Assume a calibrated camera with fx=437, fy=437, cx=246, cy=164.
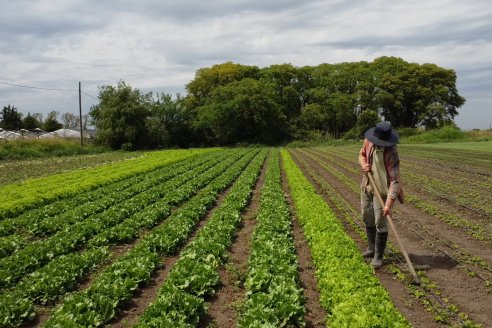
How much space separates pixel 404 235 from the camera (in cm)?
1030

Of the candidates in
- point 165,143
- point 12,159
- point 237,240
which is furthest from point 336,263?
point 165,143

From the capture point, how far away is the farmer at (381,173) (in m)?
7.70

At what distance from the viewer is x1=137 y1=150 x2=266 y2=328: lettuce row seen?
226 inches

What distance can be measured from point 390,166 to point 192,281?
13.0 ft

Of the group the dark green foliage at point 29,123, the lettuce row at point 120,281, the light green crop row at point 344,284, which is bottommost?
the lettuce row at point 120,281

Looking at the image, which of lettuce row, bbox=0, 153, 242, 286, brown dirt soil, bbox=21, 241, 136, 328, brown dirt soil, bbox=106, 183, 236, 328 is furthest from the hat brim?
lettuce row, bbox=0, 153, 242, 286

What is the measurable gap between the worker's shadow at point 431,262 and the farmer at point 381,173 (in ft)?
2.58

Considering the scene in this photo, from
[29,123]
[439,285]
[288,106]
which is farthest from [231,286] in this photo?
[29,123]

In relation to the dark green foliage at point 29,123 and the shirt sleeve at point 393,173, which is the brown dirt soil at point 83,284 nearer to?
the shirt sleeve at point 393,173

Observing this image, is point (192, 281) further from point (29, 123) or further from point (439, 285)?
point (29, 123)

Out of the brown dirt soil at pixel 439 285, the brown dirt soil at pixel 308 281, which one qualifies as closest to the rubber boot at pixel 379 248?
→ the brown dirt soil at pixel 439 285

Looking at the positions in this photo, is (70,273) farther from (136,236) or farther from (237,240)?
(237,240)

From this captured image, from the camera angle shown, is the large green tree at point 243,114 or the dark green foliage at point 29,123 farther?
the dark green foliage at point 29,123

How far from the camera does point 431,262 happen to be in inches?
324
